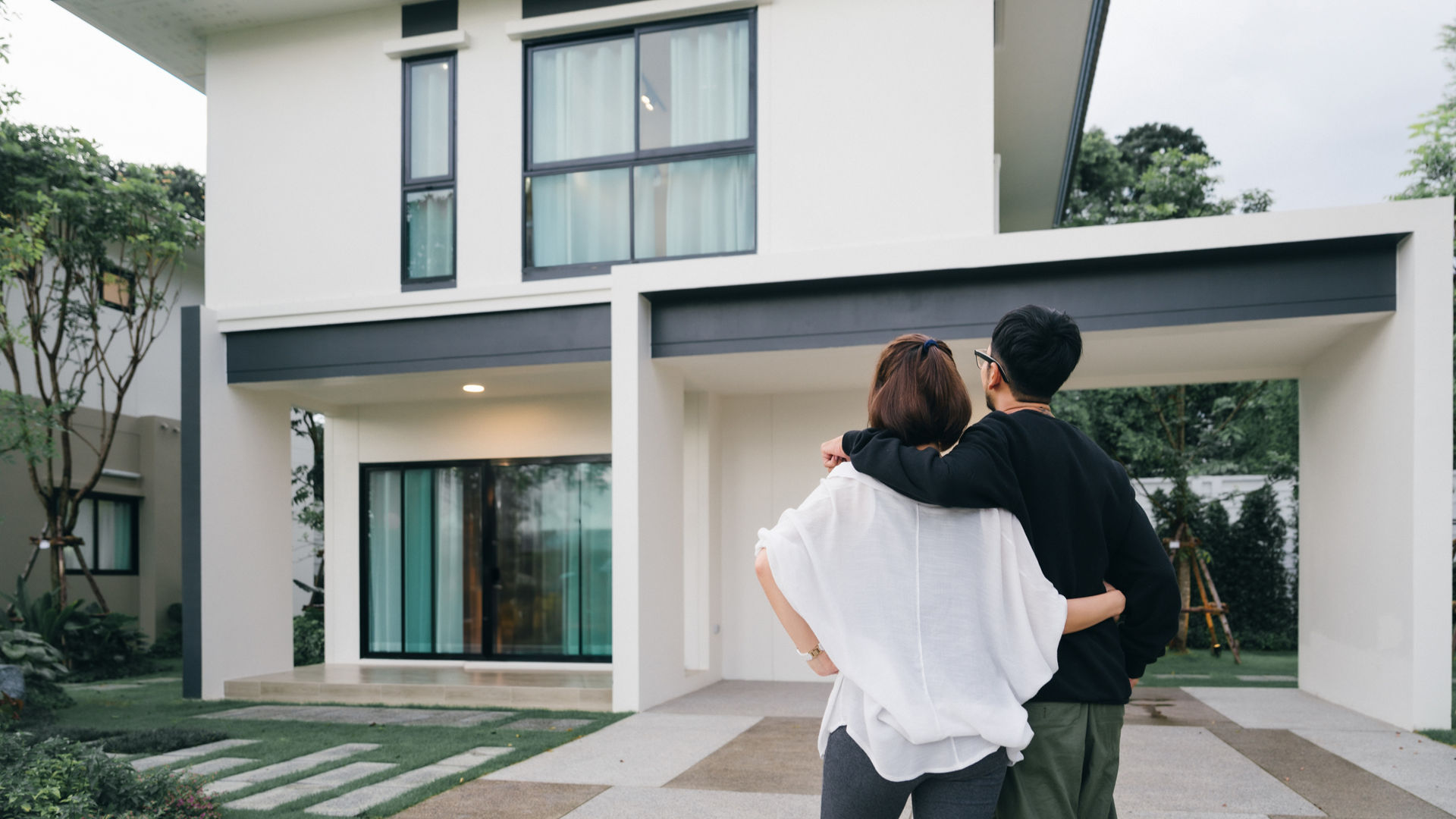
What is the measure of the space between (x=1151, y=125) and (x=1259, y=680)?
14.8 metres

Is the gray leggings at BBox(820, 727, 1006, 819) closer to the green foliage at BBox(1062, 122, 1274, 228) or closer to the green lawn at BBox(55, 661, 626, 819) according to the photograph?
the green lawn at BBox(55, 661, 626, 819)

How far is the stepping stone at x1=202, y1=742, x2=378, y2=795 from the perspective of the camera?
187 inches

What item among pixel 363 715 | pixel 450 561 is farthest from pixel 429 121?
pixel 363 715

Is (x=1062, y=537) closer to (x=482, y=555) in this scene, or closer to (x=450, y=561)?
(x=482, y=555)

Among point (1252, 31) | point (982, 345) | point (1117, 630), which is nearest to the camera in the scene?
point (1117, 630)

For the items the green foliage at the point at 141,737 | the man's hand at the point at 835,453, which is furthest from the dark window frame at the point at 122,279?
the man's hand at the point at 835,453

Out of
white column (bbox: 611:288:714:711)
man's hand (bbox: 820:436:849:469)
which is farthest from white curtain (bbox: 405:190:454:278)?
man's hand (bbox: 820:436:849:469)

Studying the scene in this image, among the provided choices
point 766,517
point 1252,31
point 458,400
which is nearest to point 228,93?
point 458,400

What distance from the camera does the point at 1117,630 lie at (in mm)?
1687

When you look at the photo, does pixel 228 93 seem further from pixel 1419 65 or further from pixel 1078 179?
pixel 1419 65

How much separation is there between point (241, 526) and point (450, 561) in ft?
6.46

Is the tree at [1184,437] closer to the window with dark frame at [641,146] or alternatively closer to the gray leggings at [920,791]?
the window with dark frame at [641,146]

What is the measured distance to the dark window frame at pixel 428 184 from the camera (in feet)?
25.8

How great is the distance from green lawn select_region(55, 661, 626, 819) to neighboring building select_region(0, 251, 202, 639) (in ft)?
15.7
